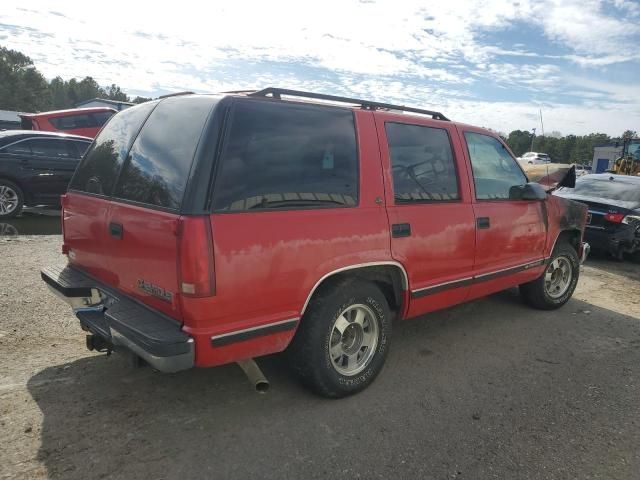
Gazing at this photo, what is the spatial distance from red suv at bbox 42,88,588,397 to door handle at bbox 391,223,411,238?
1cm

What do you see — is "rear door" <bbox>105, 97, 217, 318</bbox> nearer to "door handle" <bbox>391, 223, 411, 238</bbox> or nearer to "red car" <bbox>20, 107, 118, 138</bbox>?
"door handle" <bbox>391, 223, 411, 238</bbox>

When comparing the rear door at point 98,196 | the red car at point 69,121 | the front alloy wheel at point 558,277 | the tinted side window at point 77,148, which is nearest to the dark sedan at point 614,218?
the front alloy wheel at point 558,277

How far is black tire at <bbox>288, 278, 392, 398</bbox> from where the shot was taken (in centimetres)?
301

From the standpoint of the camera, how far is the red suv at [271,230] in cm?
254

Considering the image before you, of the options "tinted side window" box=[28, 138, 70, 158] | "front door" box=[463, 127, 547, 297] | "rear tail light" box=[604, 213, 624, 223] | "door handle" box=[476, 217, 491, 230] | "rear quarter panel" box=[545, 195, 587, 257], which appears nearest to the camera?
"door handle" box=[476, 217, 491, 230]

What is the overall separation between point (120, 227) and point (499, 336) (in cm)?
354

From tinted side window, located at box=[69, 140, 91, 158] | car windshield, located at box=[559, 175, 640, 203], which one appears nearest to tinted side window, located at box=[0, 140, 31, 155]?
tinted side window, located at box=[69, 140, 91, 158]

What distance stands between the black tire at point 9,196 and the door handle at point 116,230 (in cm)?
711

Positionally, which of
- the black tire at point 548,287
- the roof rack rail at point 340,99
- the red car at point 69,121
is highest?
the red car at point 69,121

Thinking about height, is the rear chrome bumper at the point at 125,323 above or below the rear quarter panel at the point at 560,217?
below

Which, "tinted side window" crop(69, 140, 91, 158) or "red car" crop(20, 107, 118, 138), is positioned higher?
"red car" crop(20, 107, 118, 138)

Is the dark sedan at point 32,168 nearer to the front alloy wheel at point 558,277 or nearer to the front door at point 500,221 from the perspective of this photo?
the front door at point 500,221

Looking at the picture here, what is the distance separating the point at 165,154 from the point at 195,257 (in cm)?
75

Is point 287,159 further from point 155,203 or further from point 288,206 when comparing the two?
point 155,203
